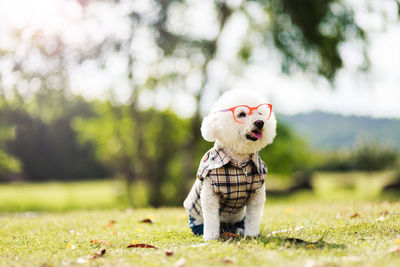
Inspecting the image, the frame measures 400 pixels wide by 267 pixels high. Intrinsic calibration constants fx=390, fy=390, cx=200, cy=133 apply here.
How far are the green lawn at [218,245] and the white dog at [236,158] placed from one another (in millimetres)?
349

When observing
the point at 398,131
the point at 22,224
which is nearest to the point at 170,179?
the point at 22,224

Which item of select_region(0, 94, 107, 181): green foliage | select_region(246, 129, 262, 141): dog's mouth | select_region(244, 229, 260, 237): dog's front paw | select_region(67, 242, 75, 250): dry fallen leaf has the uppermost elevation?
select_region(246, 129, 262, 141): dog's mouth

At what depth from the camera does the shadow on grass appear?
11.5 ft

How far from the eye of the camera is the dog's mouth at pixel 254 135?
3.78m

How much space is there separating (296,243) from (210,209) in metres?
0.90

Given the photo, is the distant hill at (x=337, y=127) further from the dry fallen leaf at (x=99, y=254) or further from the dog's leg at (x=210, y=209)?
the dry fallen leaf at (x=99, y=254)

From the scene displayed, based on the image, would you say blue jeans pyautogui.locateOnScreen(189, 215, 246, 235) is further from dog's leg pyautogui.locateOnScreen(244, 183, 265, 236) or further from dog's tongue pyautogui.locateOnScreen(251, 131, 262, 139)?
dog's tongue pyautogui.locateOnScreen(251, 131, 262, 139)

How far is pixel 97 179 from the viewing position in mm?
47844

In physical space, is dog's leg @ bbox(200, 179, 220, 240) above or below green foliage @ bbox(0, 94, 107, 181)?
Result: above

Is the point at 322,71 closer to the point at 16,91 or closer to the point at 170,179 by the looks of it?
the point at 16,91

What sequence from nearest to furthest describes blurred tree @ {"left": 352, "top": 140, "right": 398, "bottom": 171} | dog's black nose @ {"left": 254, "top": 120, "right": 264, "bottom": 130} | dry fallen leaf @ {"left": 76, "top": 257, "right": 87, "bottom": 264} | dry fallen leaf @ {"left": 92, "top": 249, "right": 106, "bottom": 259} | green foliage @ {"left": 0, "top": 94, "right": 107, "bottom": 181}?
dry fallen leaf @ {"left": 76, "top": 257, "right": 87, "bottom": 264}
dry fallen leaf @ {"left": 92, "top": 249, "right": 106, "bottom": 259}
dog's black nose @ {"left": 254, "top": 120, "right": 264, "bottom": 130}
blurred tree @ {"left": 352, "top": 140, "right": 398, "bottom": 171}
green foliage @ {"left": 0, "top": 94, "right": 107, "bottom": 181}

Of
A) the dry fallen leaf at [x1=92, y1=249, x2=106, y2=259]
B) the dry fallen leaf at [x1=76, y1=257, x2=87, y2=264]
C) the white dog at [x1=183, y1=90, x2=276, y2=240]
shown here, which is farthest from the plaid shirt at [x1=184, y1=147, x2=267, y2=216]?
the dry fallen leaf at [x1=76, y1=257, x2=87, y2=264]

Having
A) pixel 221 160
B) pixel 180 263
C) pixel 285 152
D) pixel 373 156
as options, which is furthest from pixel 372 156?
pixel 180 263

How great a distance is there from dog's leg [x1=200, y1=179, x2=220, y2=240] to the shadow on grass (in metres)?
0.46
